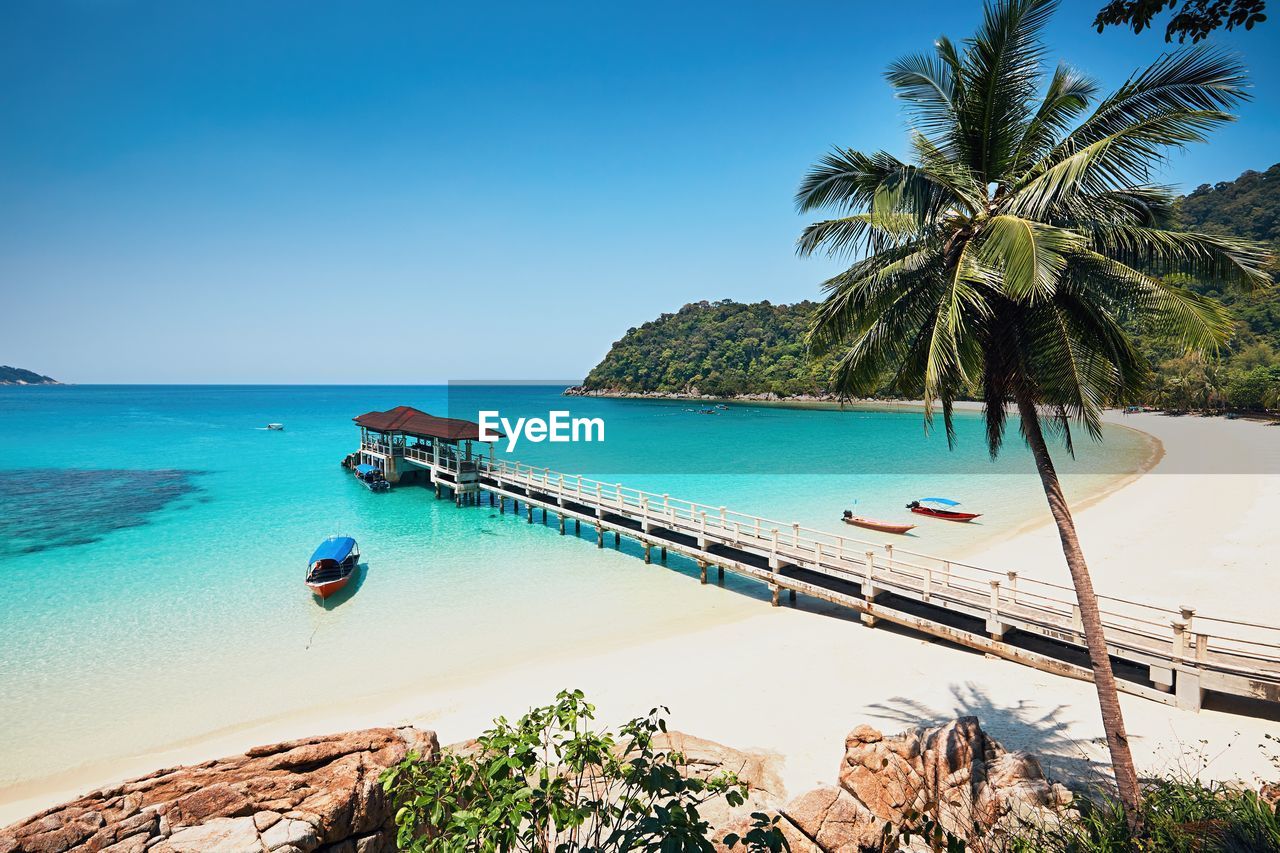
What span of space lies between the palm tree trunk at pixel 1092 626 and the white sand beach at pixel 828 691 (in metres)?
1.56

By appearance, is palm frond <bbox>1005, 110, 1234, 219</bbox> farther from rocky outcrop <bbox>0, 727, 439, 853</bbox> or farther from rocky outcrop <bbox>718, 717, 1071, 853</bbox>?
rocky outcrop <bbox>0, 727, 439, 853</bbox>

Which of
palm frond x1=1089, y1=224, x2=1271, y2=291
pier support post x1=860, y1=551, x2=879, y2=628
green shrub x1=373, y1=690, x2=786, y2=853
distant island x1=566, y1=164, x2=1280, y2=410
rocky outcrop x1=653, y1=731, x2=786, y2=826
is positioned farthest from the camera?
distant island x1=566, y1=164, x2=1280, y2=410

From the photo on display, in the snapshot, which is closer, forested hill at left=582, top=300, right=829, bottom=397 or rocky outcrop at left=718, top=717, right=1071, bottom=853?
rocky outcrop at left=718, top=717, right=1071, bottom=853

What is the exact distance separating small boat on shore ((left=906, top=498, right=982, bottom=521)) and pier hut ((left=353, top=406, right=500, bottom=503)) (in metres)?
21.1

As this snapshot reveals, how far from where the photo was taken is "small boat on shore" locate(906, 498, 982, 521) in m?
25.8

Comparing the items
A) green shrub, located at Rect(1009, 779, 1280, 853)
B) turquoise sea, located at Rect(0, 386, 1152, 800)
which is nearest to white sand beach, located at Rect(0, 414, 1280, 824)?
turquoise sea, located at Rect(0, 386, 1152, 800)

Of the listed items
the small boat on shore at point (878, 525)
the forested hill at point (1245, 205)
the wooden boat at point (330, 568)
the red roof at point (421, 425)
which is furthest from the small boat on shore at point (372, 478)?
the forested hill at point (1245, 205)

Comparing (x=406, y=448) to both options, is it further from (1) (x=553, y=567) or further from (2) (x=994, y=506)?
(2) (x=994, y=506)

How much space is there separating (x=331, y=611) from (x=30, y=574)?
513 inches

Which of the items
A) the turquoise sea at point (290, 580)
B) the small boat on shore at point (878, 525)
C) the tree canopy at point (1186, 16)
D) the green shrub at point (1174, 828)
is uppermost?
the tree canopy at point (1186, 16)

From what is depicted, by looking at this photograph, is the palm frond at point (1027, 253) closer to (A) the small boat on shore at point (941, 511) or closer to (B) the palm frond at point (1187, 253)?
(B) the palm frond at point (1187, 253)

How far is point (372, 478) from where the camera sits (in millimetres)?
35781

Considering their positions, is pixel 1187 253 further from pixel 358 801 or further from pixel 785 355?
pixel 785 355

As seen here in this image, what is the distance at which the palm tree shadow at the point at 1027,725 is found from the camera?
802 cm
